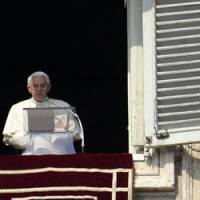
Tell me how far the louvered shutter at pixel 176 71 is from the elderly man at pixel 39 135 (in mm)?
595

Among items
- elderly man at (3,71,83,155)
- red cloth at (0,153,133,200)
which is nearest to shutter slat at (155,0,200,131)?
red cloth at (0,153,133,200)

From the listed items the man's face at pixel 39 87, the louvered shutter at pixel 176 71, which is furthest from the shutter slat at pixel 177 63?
the man's face at pixel 39 87

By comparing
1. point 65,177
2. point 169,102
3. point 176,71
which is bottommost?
point 65,177

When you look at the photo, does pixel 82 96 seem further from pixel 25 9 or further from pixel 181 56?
pixel 181 56

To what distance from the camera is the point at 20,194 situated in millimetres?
7582

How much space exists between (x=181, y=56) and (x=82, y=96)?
4326 mm

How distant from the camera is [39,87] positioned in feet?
26.4

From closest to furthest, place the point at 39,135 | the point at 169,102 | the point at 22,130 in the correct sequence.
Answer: the point at 169,102 < the point at 39,135 < the point at 22,130

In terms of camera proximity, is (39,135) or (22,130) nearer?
(39,135)

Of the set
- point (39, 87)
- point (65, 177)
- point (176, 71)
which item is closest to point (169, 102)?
point (176, 71)

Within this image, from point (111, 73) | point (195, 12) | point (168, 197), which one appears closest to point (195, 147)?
point (168, 197)

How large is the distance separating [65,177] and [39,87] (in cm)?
73

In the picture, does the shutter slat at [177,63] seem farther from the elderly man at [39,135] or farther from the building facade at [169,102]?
the elderly man at [39,135]

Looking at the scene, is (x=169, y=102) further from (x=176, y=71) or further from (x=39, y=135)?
(x=39, y=135)
